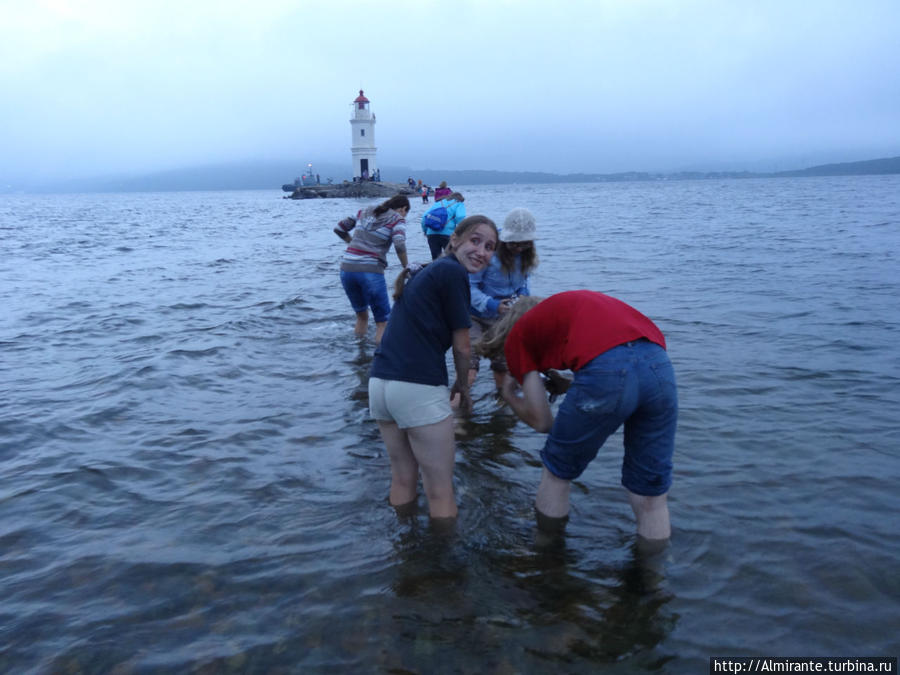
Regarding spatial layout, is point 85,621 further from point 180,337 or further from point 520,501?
point 180,337

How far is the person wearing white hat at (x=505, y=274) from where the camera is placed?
17.9ft

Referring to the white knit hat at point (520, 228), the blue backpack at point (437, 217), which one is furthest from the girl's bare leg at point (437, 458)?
the blue backpack at point (437, 217)

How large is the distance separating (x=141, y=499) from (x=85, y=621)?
1502 millimetres

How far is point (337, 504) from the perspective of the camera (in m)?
4.79

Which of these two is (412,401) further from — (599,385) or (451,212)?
(451,212)

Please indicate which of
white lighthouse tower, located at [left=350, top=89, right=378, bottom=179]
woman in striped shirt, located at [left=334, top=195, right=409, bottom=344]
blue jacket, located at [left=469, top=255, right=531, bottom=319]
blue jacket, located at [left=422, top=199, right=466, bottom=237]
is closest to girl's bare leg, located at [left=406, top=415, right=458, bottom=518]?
blue jacket, located at [left=469, top=255, right=531, bottom=319]

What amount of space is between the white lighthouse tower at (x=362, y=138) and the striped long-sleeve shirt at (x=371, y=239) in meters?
93.4

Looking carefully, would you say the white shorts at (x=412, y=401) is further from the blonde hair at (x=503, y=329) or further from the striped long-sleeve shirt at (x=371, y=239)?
the striped long-sleeve shirt at (x=371, y=239)

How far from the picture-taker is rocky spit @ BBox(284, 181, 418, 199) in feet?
303

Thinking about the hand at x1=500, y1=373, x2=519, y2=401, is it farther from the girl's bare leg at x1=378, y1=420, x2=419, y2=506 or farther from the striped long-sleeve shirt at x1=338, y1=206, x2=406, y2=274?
the striped long-sleeve shirt at x1=338, y1=206, x2=406, y2=274

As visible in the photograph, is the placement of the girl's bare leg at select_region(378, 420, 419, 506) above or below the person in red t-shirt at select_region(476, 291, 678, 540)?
below

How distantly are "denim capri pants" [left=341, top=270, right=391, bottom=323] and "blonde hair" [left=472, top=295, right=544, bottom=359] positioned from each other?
4371 millimetres

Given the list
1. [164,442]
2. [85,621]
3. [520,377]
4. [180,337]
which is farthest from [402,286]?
[180,337]

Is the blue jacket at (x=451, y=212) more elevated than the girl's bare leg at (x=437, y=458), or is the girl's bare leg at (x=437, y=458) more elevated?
the blue jacket at (x=451, y=212)
